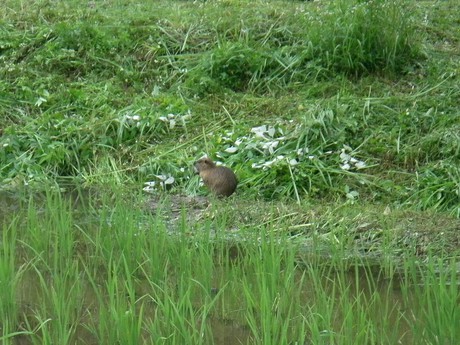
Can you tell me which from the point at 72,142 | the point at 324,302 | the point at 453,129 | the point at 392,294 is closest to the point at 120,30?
the point at 72,142

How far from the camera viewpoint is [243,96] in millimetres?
8219

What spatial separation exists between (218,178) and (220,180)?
18mm

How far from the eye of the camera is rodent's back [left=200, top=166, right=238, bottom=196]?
21.4 ft

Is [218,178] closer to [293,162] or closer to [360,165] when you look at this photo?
[293,162]

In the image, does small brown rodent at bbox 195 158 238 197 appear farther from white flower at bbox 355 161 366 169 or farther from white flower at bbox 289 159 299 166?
white flower at bbox 355 161 366 169

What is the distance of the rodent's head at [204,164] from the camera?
6.63 meters

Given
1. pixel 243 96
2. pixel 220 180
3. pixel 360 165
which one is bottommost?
pixel 243 96

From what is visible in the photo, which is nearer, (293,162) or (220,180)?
(220,180)

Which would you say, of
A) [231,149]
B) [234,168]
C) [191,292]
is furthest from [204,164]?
[191,292]

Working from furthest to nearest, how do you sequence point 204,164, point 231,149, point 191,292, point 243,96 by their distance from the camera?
1. point 243,96
2. point 231,149
3. point 204,164
4. point 191,292

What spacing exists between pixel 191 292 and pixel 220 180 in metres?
2.19

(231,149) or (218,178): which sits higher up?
(218,178)

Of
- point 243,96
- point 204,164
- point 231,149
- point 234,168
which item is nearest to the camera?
point 204,164

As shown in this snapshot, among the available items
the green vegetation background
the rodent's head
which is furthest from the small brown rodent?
the green vegetation background
